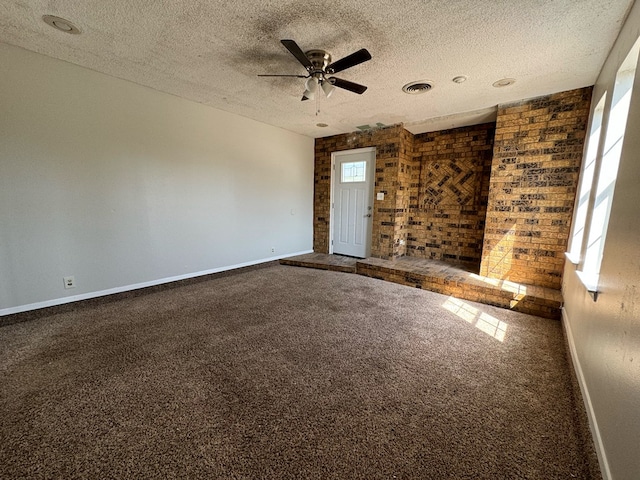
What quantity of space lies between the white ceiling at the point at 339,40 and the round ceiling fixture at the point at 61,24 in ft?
0.16

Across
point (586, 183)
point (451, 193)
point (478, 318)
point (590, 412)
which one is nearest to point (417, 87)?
point (586, 183)

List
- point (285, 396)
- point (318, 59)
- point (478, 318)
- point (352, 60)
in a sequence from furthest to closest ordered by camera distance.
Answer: point (478, 318), point (318, 59), point (352, 60), point (285, 396)

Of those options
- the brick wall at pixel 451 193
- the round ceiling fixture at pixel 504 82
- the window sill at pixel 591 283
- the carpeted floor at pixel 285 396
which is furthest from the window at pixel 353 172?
the window sill at pixel 591 283

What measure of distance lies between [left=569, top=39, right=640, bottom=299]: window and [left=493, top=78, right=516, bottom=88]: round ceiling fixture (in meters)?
0.79

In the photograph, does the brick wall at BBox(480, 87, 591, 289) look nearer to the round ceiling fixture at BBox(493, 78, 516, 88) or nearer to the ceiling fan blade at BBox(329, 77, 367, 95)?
the round ceiling fixture at BBox(493, 78, 516, 88)

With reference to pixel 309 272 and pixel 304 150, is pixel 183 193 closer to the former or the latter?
pixel 309 272

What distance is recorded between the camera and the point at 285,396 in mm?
1633

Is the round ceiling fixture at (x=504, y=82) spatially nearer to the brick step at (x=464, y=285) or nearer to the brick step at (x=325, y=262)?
the brick step at (x=464, y=285)

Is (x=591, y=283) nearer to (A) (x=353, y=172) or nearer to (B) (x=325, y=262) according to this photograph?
(B) (x=325, y=262)

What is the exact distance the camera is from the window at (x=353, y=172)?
500cm

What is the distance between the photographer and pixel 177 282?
11.9 ft

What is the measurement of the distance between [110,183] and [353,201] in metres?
3.81

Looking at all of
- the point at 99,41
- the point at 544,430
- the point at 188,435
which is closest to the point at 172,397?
the point at 188,435

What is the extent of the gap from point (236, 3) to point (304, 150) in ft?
11.8
